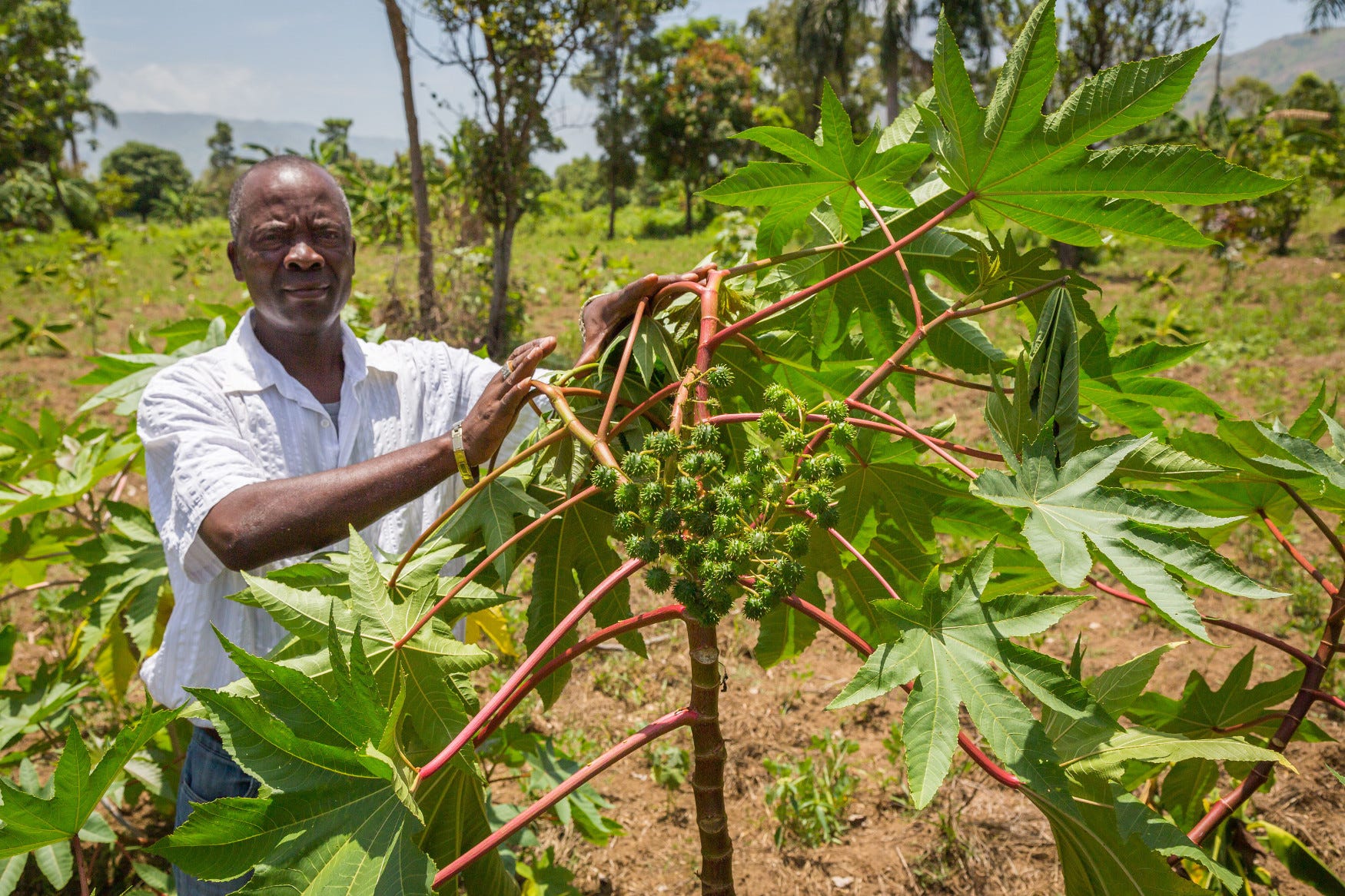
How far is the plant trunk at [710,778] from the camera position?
3.53ft

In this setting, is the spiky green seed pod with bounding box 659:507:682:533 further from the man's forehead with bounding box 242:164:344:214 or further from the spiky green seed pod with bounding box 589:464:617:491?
the man's forehead with bounding box 242:164:344:214

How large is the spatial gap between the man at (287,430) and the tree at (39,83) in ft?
28.8

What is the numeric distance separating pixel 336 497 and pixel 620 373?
59cm

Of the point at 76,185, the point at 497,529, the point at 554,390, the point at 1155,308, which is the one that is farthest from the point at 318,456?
the point at 76,185

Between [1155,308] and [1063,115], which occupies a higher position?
[1063,115]

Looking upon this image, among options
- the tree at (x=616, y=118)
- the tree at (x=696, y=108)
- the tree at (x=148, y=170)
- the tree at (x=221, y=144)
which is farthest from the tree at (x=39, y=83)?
the tree at (x=221, y=144)

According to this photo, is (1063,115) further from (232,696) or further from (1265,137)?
(1265,137)

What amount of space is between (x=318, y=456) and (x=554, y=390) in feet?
3.53

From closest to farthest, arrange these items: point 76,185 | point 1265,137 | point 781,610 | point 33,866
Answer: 1. point 781,610
2. point 33,866
3. point 1265,137
4. point 76,185

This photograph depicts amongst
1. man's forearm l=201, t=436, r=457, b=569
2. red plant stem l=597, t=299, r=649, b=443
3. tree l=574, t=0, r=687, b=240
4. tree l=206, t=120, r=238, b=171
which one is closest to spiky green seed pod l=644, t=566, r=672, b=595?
red plant stem l=597, t=299, r=649, b=443

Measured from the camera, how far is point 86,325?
9430 millimetres

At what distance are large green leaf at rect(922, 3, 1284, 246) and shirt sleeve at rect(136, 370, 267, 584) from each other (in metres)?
1.32

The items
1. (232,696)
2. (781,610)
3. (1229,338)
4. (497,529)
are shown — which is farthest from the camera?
(1229,338)

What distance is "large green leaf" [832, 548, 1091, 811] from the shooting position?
848 millimetres
